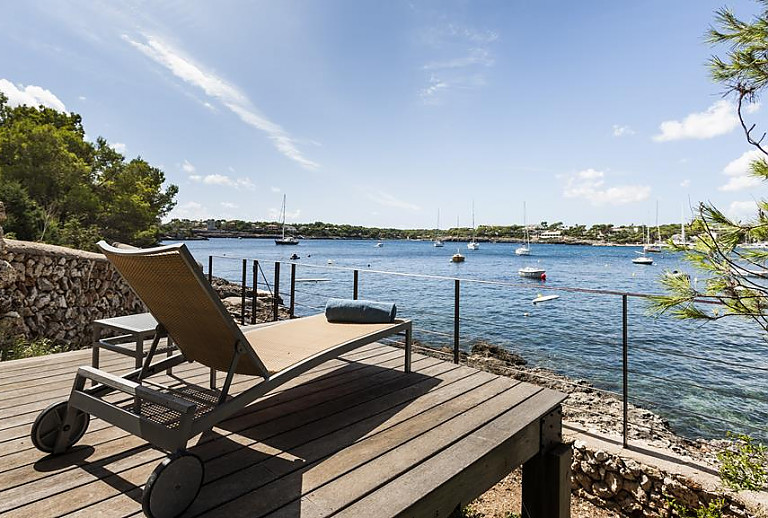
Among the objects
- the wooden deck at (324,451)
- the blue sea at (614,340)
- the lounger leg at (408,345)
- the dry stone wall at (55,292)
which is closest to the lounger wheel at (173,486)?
the wooden deck at (324,451)

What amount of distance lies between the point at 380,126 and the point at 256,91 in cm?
382

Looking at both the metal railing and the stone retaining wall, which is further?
the metal railing

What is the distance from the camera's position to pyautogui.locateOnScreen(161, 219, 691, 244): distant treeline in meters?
54.3

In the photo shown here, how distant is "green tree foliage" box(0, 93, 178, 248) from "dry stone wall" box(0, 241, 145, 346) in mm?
2266

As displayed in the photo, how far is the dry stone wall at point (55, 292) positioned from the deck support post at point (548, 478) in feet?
17.3

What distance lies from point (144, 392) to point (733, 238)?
296cm

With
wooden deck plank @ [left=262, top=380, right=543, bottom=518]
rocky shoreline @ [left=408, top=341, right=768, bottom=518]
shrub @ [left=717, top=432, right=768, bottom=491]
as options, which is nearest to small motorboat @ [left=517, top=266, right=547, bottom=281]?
rocky shoreline @ [left=408, top=341, right=768, bottom=518]

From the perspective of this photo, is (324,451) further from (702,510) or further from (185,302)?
(702,510)

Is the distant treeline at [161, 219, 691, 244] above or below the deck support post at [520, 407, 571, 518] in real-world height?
above

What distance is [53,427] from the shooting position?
1.60 metres

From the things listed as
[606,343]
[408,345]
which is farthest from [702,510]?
[408,345]

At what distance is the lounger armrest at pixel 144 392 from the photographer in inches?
51.9

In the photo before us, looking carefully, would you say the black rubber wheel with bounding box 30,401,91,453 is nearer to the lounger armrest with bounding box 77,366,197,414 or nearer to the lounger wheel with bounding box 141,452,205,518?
the lounger armrest with bounding box 77,366,197,414

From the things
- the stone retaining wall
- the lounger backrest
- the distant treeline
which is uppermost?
the distant treeline
